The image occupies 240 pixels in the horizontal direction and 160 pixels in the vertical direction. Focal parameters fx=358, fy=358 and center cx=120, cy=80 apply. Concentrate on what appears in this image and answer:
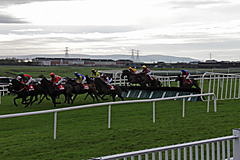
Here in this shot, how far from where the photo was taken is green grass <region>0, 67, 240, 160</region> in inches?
253

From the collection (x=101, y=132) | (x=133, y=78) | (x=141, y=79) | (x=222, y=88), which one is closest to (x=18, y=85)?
(x=133, y=78)

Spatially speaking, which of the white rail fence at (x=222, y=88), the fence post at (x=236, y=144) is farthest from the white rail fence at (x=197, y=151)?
the white rail fence at (x=222, y=88)

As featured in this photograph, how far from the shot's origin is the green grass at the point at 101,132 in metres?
6.44

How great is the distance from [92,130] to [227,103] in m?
7.56

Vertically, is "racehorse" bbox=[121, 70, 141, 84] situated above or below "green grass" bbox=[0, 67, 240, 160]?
above

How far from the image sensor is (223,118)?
1009 cm

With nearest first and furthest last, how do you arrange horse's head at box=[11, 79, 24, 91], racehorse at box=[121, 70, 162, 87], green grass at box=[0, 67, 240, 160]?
green grass at box=[0, 67, 240, 160]
horse's head at box=[11, 79, 24, 91]
racehorse at box=[121, 70, 162, 87]

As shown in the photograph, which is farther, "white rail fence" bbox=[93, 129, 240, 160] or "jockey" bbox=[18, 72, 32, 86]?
"jockey" bbox=[18, 72, 32, 86]

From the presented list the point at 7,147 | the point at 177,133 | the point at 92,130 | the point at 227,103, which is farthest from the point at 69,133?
the point at 227,103

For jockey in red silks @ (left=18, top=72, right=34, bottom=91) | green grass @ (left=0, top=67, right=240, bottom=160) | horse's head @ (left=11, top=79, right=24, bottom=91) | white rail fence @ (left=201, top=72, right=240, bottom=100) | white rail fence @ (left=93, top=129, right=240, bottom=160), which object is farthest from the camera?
jockey in red silks @ (left=18, top=72, right=34, bottom=91)

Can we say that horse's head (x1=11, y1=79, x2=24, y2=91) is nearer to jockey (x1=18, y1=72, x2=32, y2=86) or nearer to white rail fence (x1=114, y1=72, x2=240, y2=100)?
jockey (x1=18, y1=72, x2=32, y2=86)

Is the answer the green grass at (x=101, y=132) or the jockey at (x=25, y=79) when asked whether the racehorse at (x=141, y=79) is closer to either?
the jockey at (x=25, y=79)

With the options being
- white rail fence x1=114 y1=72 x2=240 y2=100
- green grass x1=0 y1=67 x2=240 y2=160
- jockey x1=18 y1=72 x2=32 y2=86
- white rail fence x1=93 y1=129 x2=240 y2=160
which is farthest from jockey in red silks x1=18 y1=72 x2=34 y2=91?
white rail fence x1=93 y1=129 x2=240 y2=160

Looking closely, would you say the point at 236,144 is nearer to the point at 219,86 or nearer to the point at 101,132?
the point at 101,132
